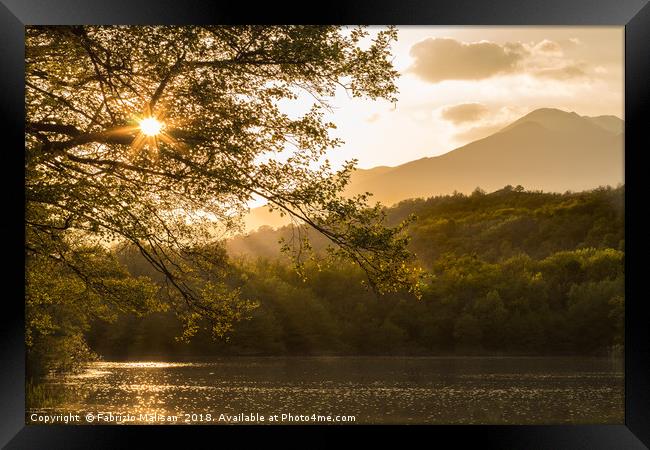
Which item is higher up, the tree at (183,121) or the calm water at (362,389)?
the tree at (183,121)

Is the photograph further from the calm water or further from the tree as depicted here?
the calm water

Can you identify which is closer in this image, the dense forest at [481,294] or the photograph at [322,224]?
the photograph at [322,224]

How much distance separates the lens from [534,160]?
120 feet

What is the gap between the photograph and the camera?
9.22 meters

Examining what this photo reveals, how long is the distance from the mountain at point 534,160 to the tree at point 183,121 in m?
11.9

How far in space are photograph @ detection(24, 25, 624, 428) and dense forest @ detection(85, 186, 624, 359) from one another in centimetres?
14

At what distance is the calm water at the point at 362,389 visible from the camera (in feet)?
73.9

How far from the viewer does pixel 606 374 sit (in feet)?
112

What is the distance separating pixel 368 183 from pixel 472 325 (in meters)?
24.1

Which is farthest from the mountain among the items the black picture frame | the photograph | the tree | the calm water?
the black picture frame

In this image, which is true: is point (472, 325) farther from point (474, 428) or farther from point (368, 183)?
point (474, 428)
